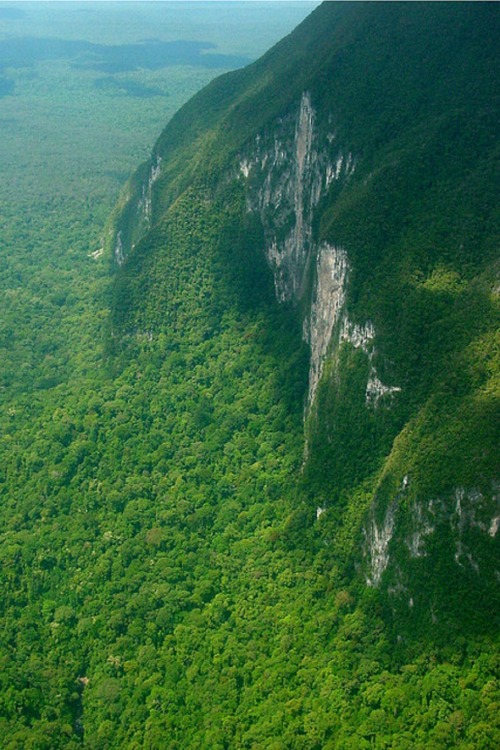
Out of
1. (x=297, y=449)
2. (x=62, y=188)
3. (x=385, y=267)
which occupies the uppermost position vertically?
(x=62, y=188)

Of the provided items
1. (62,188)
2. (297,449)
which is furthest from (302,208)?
(62,188)

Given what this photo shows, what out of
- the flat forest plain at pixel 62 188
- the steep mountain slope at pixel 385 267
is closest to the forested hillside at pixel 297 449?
the steep mountain slope at pixel 385 267

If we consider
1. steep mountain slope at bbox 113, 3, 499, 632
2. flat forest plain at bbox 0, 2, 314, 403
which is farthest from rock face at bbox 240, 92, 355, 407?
flat forest plain at bbox 0, 2, 314, 403

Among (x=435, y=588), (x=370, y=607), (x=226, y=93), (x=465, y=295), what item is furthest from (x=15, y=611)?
(x=226, y=93)

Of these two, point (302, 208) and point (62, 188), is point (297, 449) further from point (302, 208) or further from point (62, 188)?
point (62, 188)

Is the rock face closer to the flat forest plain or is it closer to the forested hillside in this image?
the forested hillside
